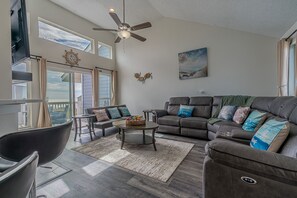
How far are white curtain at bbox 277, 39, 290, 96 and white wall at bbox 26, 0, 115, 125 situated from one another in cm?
544

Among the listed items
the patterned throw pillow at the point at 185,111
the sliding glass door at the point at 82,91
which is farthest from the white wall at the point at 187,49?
the sliding glass door at the point at 82,91

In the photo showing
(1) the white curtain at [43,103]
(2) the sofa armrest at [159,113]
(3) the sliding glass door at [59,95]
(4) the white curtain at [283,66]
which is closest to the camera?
(4) the white curtain at [283,66]

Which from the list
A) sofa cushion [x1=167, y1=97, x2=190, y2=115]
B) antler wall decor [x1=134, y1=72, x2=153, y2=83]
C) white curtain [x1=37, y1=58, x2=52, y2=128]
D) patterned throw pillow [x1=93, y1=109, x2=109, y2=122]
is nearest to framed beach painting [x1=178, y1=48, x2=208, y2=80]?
sofa cushion [x1=167, y1=97, x2=190, y2=115]

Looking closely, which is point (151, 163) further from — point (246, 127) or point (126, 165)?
point (246, 127)

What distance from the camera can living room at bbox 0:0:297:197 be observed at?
1577 millimetres

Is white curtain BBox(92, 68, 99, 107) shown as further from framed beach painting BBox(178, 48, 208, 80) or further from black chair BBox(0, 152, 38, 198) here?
black chair BBox(0, 152, 38, 198)

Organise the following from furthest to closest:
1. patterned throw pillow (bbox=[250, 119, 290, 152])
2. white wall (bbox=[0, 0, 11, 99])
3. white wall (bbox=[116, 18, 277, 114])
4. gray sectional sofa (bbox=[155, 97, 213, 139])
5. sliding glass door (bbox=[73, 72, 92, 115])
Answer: sliding glass door (bbox=[73, 72, 92, 115])
white wall (bbox=[116, 18, 277, 114])
gray sectional sofa (bbox=[155, 97, 213, 139])
white wall (bbox=[0, 0, 11, 99])
patterned throw pillow (bbox=[250, 119, 290, 152])

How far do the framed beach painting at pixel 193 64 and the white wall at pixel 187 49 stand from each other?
0.46 ft

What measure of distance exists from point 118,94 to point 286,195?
5859 millimetres

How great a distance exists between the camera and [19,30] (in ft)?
4.50

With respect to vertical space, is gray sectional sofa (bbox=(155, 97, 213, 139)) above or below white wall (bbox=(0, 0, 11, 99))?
below

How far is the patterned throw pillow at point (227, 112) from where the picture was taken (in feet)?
10.5

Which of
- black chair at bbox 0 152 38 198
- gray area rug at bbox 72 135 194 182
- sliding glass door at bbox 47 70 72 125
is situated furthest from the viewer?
sliding glass door at bbox 47 70 72 125

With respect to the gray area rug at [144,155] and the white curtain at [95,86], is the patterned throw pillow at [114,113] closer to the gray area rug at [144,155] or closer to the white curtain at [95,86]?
the gray area rug at [144,155]
